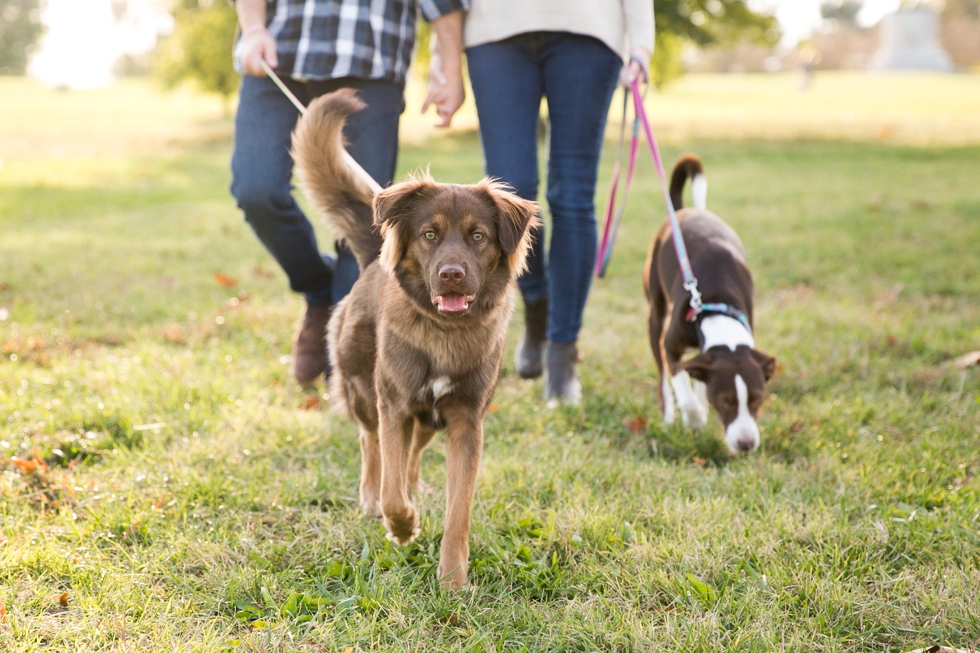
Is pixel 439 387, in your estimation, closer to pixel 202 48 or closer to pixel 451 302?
pixel 451 302

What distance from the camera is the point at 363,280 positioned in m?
3.21

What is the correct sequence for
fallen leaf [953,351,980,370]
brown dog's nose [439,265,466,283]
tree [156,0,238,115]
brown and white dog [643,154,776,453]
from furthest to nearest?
tree [156,0,238,115], fallen leaf [953,351,980,370], brown and white dog [643,154,776,453], brown dog's nose [439,265,466,283]

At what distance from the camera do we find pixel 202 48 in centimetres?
2355

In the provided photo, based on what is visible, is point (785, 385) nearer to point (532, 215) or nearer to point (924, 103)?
point (532, 215)

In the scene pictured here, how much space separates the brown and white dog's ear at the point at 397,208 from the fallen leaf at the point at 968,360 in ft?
11.1

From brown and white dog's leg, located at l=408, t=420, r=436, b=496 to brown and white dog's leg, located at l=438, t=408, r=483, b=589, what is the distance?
0.39 metres

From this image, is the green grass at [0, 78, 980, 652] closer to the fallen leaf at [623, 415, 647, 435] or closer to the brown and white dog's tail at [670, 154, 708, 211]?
the fallen leaf at [623, 415, 647, 435]

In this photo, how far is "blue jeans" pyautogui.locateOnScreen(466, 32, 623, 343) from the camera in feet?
12.5

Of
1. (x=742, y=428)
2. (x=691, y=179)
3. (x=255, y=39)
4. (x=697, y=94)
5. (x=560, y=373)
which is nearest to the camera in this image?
(x=742, y=428)

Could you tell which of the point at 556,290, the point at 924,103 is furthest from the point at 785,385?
the point at 924,103

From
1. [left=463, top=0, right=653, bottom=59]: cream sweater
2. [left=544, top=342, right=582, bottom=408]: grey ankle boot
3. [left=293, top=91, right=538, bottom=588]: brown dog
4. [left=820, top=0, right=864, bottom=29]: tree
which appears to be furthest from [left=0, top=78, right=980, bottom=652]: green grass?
[left=820, top=0, right=864, bottom=29]: tree

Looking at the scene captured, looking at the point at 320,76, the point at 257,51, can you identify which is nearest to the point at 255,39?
the point at 257,51

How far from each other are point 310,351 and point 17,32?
73.4 meters

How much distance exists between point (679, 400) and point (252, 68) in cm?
252
